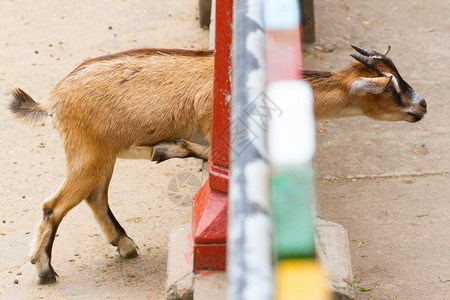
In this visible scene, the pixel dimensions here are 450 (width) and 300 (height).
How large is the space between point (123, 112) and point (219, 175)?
38.3 inches

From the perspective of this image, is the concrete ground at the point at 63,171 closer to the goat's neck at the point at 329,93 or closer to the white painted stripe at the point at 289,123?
the goat's neck at the point at 329,93

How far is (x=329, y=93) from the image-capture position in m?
4.39

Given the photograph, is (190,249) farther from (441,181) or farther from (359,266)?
(441,181)

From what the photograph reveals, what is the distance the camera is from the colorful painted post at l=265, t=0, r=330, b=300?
0.98m

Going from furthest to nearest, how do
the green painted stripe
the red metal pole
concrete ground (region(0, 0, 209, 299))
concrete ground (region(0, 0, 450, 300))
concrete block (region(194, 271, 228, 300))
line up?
concrete ground (region(0, 0, 209, 299)), concrete ground (region(0, 0, 450, 300)), the red metal pole, concrete block (region(194, 271, 228, 300)), the green painted stripe

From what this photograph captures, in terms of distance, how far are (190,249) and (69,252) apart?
133 centimetres

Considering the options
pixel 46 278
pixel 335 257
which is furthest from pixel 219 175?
pixel 46 278

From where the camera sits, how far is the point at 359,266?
418 cm

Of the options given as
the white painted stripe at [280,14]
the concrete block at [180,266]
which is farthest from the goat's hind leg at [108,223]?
the white painted stripe at [280,14]

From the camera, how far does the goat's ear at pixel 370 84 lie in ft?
14.0

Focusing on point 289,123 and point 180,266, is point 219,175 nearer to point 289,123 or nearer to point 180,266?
point 180,266

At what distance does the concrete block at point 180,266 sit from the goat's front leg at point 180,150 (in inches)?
18.9

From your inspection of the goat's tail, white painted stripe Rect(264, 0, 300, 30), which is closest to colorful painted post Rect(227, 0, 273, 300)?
white painted stripe Rect(264, 0, 300, 30)

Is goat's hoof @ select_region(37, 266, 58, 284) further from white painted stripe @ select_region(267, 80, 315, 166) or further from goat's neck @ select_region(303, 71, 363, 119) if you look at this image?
white painted stripe @ select_region(267, 80, 315, 166)
